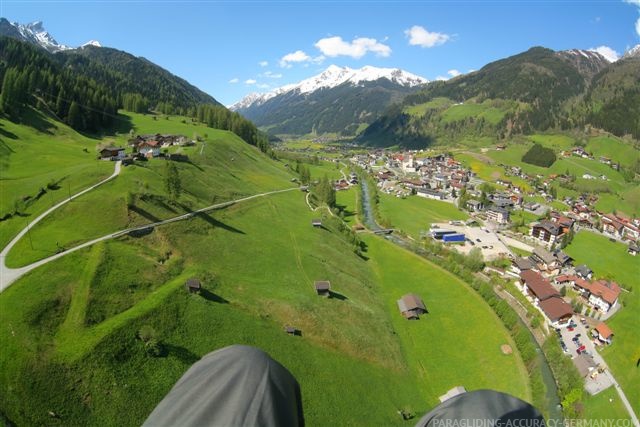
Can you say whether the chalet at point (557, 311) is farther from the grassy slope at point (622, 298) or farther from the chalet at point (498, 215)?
the chalet at point (498, 215)

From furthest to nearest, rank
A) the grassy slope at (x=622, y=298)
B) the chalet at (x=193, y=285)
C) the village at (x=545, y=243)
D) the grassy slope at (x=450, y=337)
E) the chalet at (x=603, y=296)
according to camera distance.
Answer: the chalet at (x=603, y=296) < the village at (x=545, y=243) < the grassy slope at (x=622, y=298) < the grassy slope at (x=450, y=337) < the chalet at (x=193, y=285)

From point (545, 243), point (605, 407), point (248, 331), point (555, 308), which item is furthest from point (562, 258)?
point (248, 331)

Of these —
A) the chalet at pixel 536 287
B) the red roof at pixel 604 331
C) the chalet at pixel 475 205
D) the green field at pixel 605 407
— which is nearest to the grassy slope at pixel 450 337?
the green field at pixel 605 407

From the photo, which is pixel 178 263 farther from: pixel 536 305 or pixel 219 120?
pixel 219 120

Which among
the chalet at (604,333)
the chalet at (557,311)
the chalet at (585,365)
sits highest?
the chalet at (557,311)

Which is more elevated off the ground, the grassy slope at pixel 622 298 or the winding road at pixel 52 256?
the winding road at pixel 52 256

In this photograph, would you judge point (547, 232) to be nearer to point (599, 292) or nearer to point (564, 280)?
point (564, 280)
